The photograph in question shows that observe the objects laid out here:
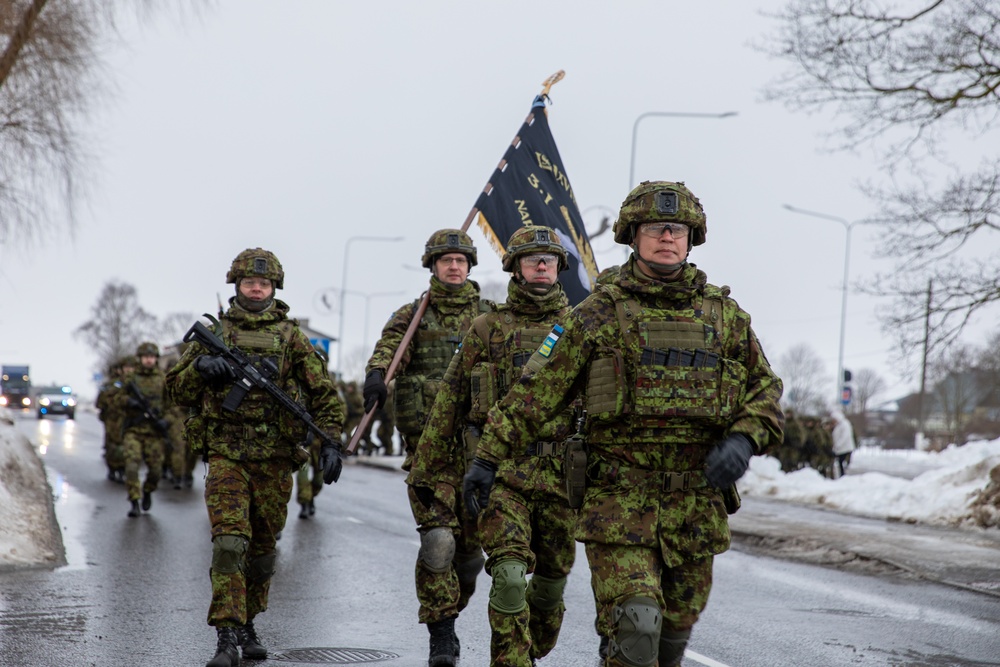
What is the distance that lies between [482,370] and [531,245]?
0.68 m

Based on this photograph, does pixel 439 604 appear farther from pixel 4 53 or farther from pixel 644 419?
pixel 4 53

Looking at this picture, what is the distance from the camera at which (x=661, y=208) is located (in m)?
4.48

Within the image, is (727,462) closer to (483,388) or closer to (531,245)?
(483,388)

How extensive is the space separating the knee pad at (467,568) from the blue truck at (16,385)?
73.6m

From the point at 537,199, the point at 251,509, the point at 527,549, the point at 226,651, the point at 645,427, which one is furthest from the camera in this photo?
the point at 537,199

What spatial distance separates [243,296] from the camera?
6.73 m

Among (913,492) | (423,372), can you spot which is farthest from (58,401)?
(423,372)

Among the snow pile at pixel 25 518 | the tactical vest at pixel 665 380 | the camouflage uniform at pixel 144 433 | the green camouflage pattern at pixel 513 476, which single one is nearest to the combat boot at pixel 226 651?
the green camouflage pattern at pixel 513 476

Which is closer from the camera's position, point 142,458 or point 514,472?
point 514,472

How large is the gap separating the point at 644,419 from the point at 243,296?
3.13m

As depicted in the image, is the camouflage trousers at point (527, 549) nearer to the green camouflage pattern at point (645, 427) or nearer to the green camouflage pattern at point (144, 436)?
the green camouflage pattern at point (645, 427)

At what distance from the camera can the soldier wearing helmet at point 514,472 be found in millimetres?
5238

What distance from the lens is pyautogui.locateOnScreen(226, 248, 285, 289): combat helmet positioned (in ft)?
21.8

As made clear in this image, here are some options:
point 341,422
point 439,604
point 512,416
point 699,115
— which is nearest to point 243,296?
point 341,422
